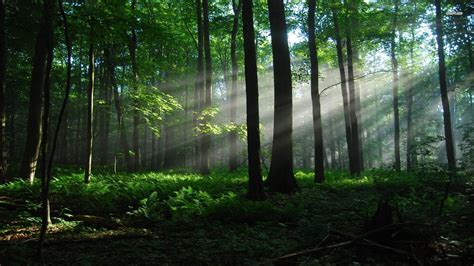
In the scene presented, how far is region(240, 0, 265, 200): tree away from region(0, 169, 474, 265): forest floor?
1.93ft

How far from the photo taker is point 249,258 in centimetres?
543

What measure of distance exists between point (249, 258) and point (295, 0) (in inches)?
759

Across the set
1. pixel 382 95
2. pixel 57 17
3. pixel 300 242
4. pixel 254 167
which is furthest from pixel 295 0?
pixel 382 95

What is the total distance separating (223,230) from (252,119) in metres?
3.38

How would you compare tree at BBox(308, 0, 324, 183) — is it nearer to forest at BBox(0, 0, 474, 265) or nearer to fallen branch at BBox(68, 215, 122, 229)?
forest at BBox(0, 0, 474, 265)

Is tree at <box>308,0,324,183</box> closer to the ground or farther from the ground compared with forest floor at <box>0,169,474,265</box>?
farther from the ground

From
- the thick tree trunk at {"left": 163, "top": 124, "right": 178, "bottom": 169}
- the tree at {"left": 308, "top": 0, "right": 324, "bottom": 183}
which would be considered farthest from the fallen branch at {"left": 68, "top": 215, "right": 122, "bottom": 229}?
the thick tree trunk at {"left": 163, "top": 124, "right": 178, "bottom": 169}

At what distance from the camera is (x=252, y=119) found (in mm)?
9375

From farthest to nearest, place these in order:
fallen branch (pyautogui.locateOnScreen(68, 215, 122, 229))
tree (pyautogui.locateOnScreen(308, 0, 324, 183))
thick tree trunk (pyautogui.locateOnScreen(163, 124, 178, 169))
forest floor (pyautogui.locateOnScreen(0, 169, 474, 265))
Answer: thick tree trunk (pyautogui.locateOnScreen(163, 124, 178, 169))
tree (pyautogui.locateOnScreen(308, 0, 324, 183))
fallen branch (pyautogui.locateOnScreen(68, 215, 122, 229))
forest floor (pyautogui.locateOnScreen(0, 169, 474, 265))

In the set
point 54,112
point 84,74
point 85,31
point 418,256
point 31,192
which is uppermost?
point 84,74

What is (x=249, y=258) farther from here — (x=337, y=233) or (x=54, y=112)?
(x=54, y=112)

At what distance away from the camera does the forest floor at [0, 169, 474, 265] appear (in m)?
5.30

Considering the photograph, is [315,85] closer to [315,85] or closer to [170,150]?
[315,85]

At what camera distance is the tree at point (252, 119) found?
30.4 feet
